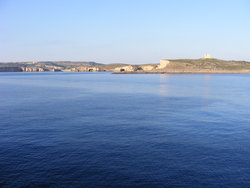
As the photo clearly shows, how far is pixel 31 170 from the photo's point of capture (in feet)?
58.2

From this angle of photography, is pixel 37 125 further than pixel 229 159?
Yes

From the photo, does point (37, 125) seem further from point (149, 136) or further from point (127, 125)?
point (149, 136)

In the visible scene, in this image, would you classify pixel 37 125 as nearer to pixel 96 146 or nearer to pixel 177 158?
pixel 96 146

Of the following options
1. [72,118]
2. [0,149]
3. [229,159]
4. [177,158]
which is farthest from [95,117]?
[229,159]

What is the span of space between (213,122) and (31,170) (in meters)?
23.4

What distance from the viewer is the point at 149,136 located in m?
25.8

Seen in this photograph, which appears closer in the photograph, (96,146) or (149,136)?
(96,146)

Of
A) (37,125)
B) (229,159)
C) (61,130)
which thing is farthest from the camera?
(37,125)

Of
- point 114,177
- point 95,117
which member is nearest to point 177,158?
point 114,177

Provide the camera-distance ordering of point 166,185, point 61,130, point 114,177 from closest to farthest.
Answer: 1. point 166,185
2. point 114,177
3. point 61,130

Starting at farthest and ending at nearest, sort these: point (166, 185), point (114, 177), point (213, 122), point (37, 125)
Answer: point (213, 122), point (37, 125), point (114, 177), point (166, 185)

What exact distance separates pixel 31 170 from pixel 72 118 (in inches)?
655

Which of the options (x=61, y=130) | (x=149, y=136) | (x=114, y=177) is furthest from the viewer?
(x=61, y=130)

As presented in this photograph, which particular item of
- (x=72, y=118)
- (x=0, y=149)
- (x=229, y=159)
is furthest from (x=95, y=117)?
(x=229, y=159)
